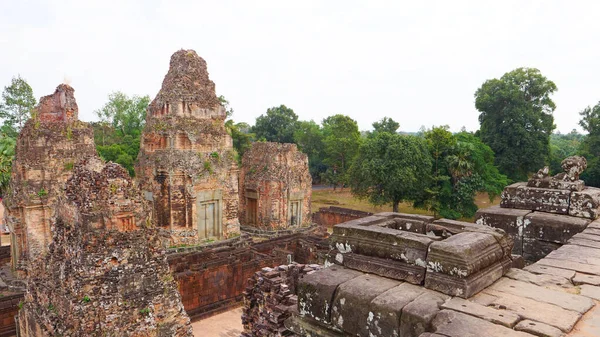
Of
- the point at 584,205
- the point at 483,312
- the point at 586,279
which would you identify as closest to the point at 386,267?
the point at 483,312

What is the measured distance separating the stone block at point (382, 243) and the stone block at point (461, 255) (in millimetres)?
94

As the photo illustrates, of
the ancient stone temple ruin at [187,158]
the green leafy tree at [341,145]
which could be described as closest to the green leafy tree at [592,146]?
the green leafy tree at [341,145]

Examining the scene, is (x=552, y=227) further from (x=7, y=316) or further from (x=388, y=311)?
(x=7, y=316)

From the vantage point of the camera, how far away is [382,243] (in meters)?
3.24

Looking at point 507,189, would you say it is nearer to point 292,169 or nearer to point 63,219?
point 63,219

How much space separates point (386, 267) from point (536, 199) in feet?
10.8

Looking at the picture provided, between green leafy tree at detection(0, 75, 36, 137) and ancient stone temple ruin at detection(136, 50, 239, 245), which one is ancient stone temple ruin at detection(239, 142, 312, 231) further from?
green leafy tree at detection(0, 75, 36, 137)

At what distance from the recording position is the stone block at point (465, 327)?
2.36 meters

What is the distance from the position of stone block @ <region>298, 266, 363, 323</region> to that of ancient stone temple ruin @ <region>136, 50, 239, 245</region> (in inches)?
528

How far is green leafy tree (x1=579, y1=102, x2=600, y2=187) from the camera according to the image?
29.4 m

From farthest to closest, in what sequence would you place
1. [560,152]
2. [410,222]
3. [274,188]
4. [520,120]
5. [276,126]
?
[276,126] < [560,152] < [520,120] < [274,188] < [410,222]

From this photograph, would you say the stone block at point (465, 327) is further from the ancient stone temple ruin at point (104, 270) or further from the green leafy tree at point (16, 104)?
the green leafy tree at point (16, 104)

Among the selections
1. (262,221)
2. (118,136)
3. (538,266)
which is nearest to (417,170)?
(262,221)

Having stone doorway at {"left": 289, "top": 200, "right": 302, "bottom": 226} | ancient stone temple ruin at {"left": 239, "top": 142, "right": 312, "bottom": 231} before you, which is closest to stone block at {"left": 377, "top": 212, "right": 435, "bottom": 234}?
ancient stone temple ruin at {"left": 239, "top": 142, "right": 312, "bottom": 231}
